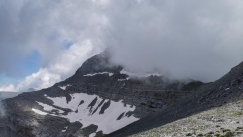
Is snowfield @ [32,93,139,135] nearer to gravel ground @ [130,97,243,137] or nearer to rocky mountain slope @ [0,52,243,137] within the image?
rocky mountain slope @ [0,52,243,137]

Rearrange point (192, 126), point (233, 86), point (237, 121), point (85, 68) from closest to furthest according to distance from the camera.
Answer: point (237, 121) < point (192, 126) < point (233, 86) < point (85, 68)

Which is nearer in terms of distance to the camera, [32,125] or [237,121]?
[237,121]

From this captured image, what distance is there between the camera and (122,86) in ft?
516

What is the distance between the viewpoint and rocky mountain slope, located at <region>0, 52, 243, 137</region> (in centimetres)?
12500

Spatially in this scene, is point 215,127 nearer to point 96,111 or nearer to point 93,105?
point 96,111

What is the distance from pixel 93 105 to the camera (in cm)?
15575

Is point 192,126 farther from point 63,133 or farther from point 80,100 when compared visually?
point 80,100

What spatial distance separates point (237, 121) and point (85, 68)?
176 m

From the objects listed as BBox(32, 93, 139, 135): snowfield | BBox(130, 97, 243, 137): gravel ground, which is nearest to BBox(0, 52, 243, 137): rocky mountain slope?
BBox(32, 93, 139, 135): snowfield

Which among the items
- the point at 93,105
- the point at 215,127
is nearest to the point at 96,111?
the point at 93,105

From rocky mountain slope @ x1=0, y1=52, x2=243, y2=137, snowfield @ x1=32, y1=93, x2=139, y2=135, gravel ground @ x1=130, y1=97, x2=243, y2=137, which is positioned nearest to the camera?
gravel ground @ x1=130, y1=97, x2=243, y2=137

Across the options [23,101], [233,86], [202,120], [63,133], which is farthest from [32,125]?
[202,120]

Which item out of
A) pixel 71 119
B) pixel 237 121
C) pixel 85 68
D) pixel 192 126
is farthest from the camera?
pixel 85 68

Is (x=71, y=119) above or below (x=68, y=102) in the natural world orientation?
below
